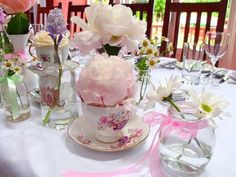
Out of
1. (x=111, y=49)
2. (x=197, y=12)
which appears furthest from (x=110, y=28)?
(x=197, y=12)

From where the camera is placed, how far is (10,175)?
19.2 inches

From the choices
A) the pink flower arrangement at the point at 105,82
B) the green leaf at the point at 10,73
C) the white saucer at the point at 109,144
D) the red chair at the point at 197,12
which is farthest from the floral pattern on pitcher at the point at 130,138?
the red chair at the point at 197,12

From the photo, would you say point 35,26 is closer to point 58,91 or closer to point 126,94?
point 58,91

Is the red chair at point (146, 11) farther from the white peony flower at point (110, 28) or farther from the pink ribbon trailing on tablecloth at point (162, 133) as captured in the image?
the pink ribbon trailing on tablecloth at point (162, 133)

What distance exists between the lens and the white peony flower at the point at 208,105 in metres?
0.41

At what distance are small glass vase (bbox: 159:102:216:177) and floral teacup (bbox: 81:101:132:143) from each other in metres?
0.09

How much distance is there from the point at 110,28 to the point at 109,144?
9.9 inches

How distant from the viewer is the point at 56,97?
625 mm

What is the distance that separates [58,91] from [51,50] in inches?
6.2

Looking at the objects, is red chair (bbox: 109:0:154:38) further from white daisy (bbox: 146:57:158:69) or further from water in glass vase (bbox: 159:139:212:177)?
water in glass vase (bbox: 159:139:212:177)

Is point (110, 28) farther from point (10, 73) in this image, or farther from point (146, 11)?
point (146, 11)

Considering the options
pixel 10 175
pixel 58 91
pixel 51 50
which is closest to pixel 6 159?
pixel 10 175

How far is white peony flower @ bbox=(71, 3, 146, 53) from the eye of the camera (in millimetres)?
552

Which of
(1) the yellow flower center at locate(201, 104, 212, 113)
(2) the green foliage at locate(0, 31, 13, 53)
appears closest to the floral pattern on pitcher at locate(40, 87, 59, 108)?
(2) the green foliage at locate(0, 31, 13, 53)
